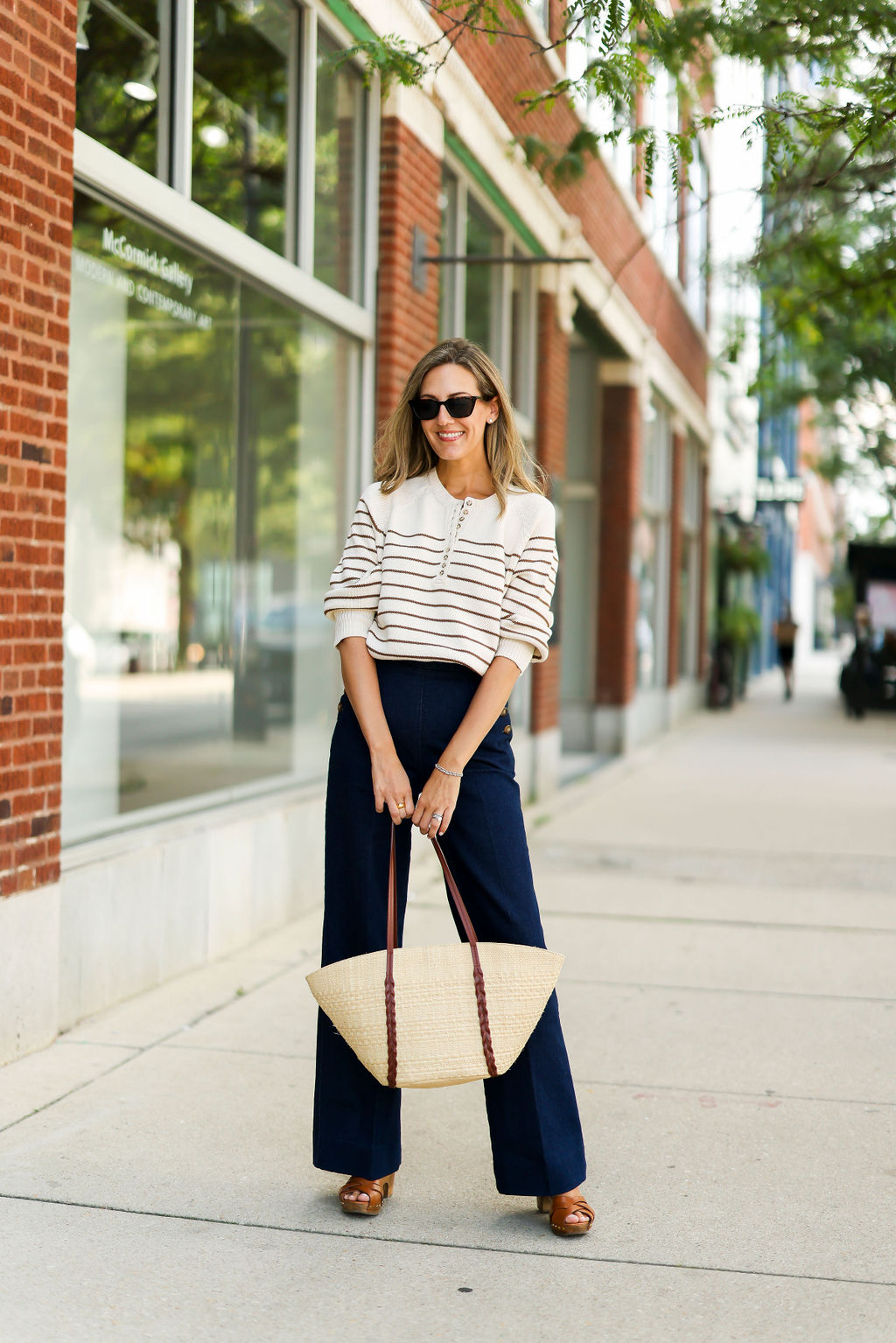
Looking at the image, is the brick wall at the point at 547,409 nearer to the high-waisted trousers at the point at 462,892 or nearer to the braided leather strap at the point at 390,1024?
the high-waisted trousers at the point at 462,892

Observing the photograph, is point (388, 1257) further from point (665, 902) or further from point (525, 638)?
point (665, 902)

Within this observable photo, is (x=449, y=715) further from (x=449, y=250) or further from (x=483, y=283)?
(x=483, y=283)

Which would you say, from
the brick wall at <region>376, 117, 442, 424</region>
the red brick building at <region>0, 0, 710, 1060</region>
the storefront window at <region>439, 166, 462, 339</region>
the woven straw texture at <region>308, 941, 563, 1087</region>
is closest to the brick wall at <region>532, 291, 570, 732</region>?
the red brick building at <region>0, 0, 710, 1060</region>

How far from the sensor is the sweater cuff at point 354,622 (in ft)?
10.6

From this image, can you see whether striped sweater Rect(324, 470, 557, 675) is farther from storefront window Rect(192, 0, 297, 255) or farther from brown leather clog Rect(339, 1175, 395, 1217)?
storefront window Rect(192, 0, 297, 255)

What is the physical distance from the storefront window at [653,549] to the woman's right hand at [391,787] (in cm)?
1255

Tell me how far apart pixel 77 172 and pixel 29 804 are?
214cm

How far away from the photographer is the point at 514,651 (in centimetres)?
321

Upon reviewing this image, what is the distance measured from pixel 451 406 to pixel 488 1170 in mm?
1955

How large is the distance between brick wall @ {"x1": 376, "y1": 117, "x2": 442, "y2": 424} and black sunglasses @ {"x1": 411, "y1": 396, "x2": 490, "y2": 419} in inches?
167

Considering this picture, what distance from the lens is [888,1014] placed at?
206 inches

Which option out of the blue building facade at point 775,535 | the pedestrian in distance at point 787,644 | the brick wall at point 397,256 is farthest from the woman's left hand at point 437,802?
the blue building facade at point 775,535

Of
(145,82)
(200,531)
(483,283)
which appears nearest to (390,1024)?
(145,82)

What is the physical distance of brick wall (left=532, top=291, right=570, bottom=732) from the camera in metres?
11.0
